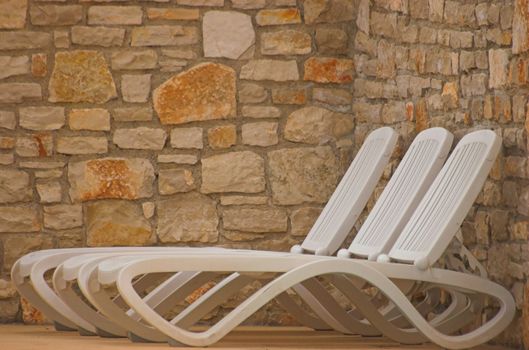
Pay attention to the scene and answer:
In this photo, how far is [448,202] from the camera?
5031mm

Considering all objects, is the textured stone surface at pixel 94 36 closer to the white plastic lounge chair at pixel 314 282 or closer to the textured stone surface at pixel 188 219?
the textured stone surface at pixel 188 219

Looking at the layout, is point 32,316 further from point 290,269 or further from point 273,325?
point 290,269

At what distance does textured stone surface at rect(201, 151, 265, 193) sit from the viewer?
267 inches

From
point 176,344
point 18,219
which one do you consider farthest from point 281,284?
point 18,219

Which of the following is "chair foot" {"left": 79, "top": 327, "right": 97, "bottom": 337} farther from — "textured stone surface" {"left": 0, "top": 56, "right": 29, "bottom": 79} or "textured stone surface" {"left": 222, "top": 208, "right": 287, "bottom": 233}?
"textured stone surface" {"left": 0, "top": 56, "right": 29, "bottom": 79}

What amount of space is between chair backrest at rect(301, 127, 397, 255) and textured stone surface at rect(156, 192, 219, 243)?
0.89 meters

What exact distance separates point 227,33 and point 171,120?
59 cm

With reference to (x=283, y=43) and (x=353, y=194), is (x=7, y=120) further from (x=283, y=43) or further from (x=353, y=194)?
(x=353, y=194)

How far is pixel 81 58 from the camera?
267 inches

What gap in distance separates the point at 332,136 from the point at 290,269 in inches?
90.8

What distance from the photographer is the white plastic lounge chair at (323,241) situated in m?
5.58

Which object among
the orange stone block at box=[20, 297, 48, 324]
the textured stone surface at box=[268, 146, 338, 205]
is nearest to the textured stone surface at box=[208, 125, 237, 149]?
the textured stone surface at box=[268, 146, 338, 205]

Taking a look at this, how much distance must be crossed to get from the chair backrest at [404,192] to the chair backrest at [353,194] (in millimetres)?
169

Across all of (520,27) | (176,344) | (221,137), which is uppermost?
(520,27)
